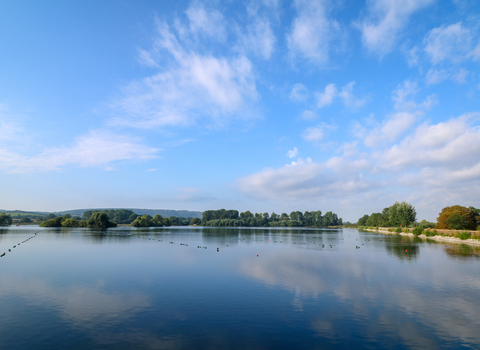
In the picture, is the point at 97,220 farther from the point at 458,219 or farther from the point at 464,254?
the point at 458,219

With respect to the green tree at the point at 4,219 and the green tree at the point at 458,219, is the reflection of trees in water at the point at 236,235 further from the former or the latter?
the green tree at the point at 4,219

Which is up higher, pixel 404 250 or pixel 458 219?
pixel 458 219

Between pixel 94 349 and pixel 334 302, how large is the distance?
19.2 m

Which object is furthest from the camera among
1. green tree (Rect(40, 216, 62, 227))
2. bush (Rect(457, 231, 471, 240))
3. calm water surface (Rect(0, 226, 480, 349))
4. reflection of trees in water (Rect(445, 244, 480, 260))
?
green tree (Rect(40, 216, 62, 227))

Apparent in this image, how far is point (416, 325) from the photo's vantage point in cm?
1923

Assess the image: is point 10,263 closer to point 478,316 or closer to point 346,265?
point 346,265

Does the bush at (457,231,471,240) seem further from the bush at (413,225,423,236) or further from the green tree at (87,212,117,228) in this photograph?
the green tree at (87,212,117,228)

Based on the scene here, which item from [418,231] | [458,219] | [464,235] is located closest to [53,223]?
[418,231]

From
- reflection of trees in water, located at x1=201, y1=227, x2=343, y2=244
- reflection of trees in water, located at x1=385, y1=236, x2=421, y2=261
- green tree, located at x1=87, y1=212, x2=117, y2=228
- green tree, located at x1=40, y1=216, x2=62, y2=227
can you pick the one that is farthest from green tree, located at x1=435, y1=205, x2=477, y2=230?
green tree, located at x1=40, y1=216, x2=62, y2=227

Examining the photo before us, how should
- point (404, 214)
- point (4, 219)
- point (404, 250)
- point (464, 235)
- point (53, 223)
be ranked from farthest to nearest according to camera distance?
point (4, 219) → point (53, 223) → point (404, 214) → point (464, 235) → point (404, 250)

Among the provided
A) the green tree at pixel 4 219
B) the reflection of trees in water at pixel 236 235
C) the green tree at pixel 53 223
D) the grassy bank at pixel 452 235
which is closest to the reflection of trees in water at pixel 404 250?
the grassy bank at pixel 452 235

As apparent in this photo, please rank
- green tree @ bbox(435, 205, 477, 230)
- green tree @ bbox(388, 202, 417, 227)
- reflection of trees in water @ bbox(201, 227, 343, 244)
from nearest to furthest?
reflection of trees in water @ bbox(201, 227, 343, 244) → green tree @ bbox(435, 205, 477, 230) → green tree @ bbox(388, 202, 417, 227)

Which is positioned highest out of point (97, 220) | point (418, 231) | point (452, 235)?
point (97, 220)

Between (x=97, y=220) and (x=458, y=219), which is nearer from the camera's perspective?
(x=458, y=219)
